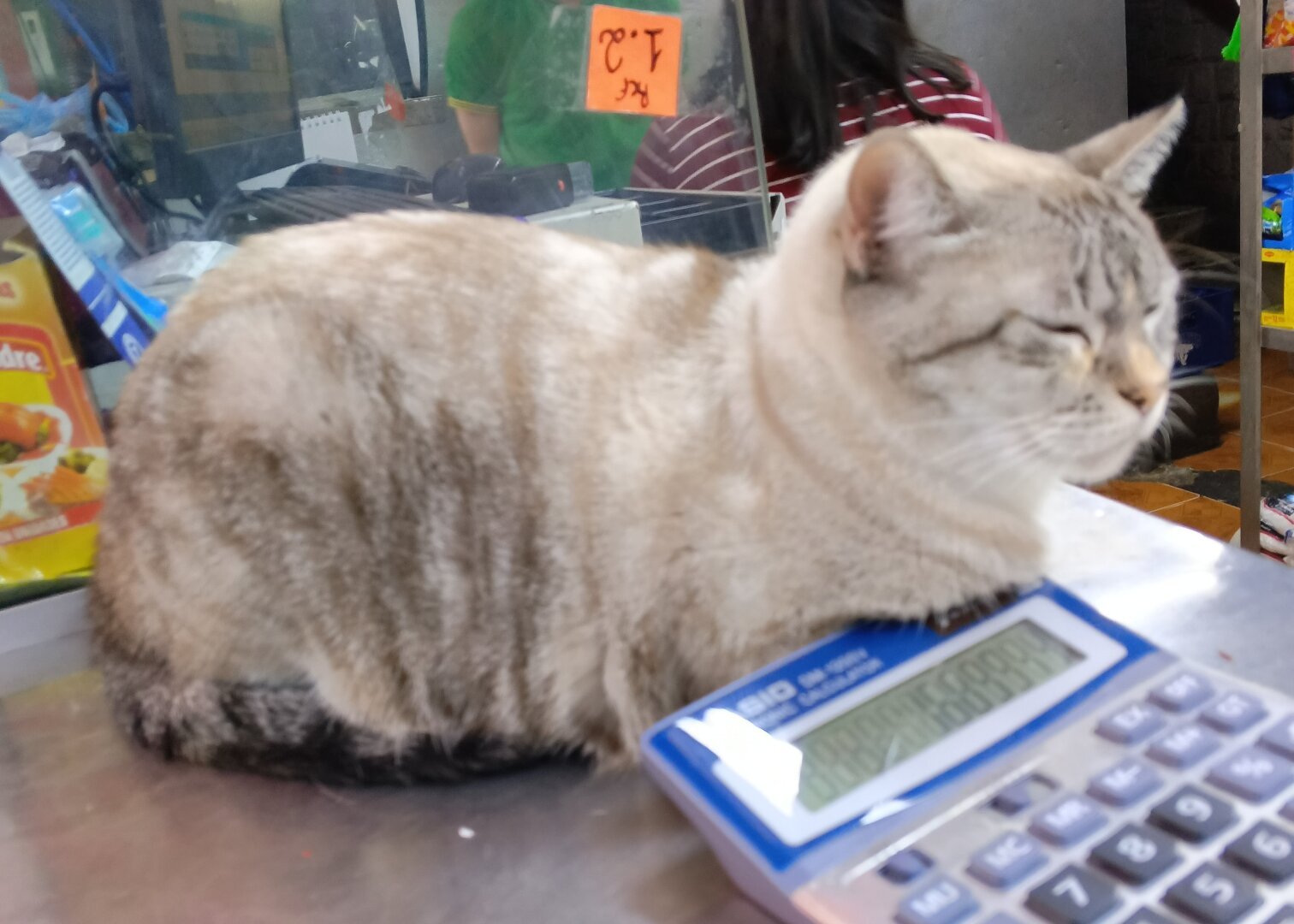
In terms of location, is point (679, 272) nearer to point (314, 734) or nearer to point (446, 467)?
point (446, 467)

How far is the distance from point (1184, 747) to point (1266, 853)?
0.27 feet

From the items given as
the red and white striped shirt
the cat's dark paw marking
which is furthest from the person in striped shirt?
the cat's dark paw marking

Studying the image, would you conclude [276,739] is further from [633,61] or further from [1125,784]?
[633,61]

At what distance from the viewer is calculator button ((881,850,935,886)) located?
20.0 inches

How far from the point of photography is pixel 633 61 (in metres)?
1.12

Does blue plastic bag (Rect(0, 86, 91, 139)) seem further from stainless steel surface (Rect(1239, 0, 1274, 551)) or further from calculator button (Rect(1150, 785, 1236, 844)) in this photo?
stainless steel surface (Rect(1239, 0, 1274, 551))

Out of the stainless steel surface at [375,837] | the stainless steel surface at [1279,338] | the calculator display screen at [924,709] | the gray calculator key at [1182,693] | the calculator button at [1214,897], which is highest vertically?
the calculator display screen at [924,709]

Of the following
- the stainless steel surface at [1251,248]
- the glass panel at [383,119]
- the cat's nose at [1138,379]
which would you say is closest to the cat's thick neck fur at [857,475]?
the cat's nose at [1138,379]

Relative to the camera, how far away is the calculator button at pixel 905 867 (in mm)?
507

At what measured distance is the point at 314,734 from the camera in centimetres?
73

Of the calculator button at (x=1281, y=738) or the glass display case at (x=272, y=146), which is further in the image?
the glass display case at (x=272, y=146)

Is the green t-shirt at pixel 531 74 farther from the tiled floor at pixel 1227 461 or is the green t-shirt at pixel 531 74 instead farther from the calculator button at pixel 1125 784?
the tiled floor at pixel 1227 461

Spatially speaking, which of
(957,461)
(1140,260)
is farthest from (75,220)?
(1140,260)

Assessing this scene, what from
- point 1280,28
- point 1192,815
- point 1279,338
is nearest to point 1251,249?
point 1279,338
